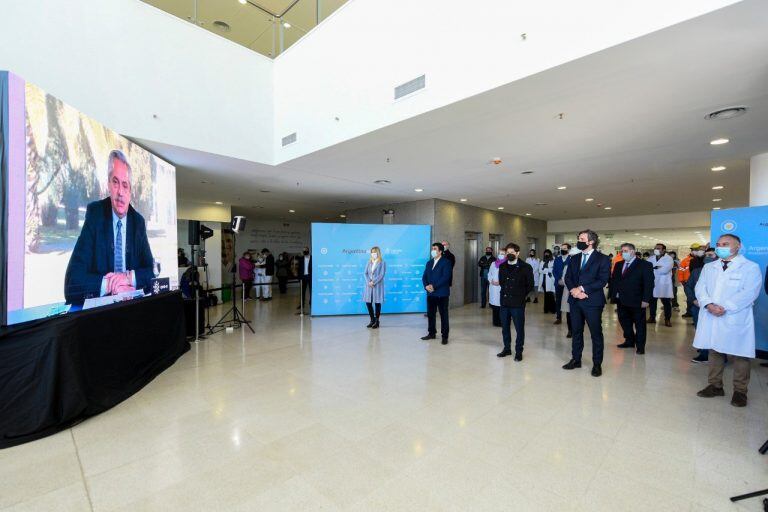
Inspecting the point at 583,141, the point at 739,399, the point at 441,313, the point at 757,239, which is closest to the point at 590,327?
the point at 739,399

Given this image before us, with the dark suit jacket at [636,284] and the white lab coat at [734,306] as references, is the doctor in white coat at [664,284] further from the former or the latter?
the white lab coat at [734,306]

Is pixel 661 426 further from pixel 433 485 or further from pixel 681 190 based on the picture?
pixel 681 190

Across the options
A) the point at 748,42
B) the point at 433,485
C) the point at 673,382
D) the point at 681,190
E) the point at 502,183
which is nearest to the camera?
the point at 433,485

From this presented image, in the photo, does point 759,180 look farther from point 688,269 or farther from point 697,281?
point 688,269

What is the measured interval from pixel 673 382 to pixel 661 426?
145cm

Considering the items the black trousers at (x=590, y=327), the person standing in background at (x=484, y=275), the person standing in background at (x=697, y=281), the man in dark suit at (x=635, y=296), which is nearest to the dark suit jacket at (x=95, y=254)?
the black trousers at (x=590, y=327)

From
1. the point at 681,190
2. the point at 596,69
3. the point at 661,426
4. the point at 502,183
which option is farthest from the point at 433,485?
the point at 681,190

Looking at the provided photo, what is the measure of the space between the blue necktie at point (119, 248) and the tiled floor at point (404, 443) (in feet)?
4.76

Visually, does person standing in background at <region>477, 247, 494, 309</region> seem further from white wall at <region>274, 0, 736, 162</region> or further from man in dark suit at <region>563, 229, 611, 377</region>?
white wall at <region>274, 0, 736, 162</region>

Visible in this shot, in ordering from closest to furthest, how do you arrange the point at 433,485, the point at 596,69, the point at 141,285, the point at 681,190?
the point at 433,485 < the point at 596,69 < the point at 141,285 < the point at 681,190

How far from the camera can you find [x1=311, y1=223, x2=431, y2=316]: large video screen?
313 inches

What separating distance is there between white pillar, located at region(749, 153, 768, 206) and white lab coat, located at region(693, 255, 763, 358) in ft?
9.11

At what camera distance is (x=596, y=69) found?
9.32ft

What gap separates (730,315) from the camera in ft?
11.0
